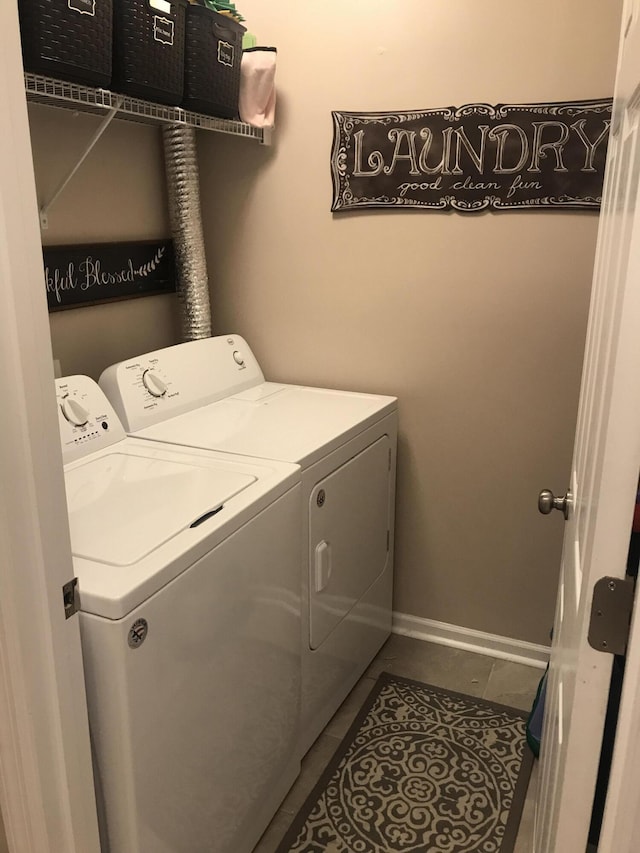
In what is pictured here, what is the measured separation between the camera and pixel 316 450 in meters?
1.88

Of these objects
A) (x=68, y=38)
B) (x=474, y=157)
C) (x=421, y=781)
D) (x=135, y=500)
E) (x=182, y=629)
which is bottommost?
(x=421, y=781)

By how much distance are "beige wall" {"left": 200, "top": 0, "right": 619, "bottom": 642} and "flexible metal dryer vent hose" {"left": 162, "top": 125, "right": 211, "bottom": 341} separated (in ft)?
0.59

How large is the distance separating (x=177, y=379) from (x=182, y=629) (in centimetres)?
105

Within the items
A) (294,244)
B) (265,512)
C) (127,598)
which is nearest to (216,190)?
(294,244)

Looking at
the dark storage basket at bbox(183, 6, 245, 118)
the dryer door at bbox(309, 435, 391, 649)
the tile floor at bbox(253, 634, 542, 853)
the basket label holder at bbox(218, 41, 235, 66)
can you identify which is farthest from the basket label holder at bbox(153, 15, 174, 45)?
the tile floor at bbox(253, 634, 542, 853)

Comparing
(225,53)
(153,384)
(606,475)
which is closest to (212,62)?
(225,53)

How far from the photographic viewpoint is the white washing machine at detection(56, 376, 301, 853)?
48.9 inches

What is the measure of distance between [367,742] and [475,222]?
1.66 meters

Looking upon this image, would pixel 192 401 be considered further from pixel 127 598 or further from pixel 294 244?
pixel 127 598

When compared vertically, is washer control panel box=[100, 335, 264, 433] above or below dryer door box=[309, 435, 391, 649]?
above

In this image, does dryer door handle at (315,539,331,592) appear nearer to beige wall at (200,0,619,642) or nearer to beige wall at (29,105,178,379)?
beige wall at (200,0,619,642)

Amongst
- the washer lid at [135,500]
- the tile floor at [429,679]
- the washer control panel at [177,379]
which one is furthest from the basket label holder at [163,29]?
the tile floor at [429,679]

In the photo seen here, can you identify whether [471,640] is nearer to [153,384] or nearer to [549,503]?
[549,503]

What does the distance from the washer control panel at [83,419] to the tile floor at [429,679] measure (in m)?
1.11
